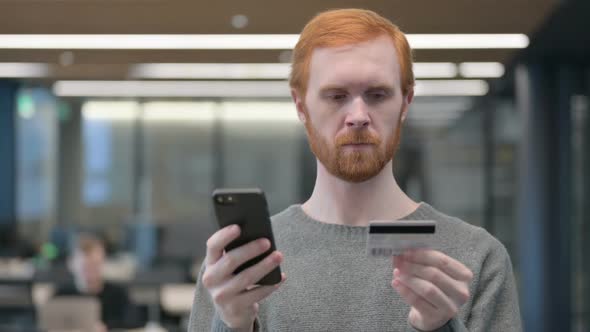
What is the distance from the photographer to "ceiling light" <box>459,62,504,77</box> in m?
9.30

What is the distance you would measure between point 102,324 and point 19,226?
7877 millimetres

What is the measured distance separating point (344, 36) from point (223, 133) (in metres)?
13.3

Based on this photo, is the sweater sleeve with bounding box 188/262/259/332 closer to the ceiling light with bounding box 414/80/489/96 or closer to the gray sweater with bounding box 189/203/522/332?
the gray sweater with bounding box 189/203/522/332

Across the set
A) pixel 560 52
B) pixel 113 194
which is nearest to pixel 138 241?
pixel 113 194

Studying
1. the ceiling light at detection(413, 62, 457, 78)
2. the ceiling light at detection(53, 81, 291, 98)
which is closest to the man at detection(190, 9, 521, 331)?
the ceiling light at detection(413, 62, 457, 78)

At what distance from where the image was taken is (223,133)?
1490 centimetres

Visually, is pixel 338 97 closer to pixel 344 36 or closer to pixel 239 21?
pixel 344 36

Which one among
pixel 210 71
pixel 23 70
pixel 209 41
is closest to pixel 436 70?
pixel 210 71

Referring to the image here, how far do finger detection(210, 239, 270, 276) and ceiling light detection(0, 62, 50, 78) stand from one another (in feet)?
28.9

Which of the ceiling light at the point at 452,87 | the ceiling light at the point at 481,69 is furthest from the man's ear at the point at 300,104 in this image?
the ceiling light at the point at 452,87

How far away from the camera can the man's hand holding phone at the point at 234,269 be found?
1.42m

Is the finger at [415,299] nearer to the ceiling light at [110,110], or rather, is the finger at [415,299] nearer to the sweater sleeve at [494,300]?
the sweater sleeve at [494,300]

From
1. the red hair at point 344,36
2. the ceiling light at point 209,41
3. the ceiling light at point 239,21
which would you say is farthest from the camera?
the ceiling light at point 209,41

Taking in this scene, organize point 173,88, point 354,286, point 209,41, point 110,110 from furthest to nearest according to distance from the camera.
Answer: point 110,110
point 173,88
point 209,41
point 354,286
